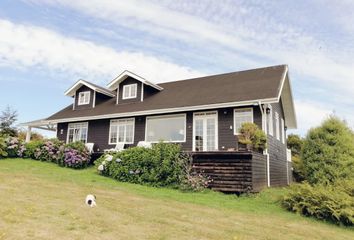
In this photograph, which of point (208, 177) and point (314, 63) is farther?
point (314, 63)

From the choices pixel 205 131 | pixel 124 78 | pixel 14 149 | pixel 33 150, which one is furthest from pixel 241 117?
pixel 14 149

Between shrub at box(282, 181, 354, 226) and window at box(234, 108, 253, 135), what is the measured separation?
15.5ft

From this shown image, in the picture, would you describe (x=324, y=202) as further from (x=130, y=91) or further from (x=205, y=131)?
(x=130, y=91)

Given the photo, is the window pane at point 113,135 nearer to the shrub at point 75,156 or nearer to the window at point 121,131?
the window at point 121,131

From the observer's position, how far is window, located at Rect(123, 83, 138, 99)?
61.5ft

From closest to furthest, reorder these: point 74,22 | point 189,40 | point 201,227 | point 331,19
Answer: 1. point 201,227
2. point 331,19
3. point 74,22
4. point 189,40

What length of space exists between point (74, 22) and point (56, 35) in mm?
1197

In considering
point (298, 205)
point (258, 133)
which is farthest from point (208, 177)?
point (298, 205)

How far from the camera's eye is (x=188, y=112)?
15.2 meters

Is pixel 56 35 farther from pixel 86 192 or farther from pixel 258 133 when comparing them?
pixel 258 133

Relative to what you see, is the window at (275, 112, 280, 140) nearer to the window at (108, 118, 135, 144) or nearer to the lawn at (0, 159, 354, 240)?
the lawn at (0, 159, 354, 240)

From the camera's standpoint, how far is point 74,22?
49.3 ft

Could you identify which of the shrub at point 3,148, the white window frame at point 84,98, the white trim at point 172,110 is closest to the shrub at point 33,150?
the shrub at point 3,148

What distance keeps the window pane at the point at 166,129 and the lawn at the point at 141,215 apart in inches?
185
